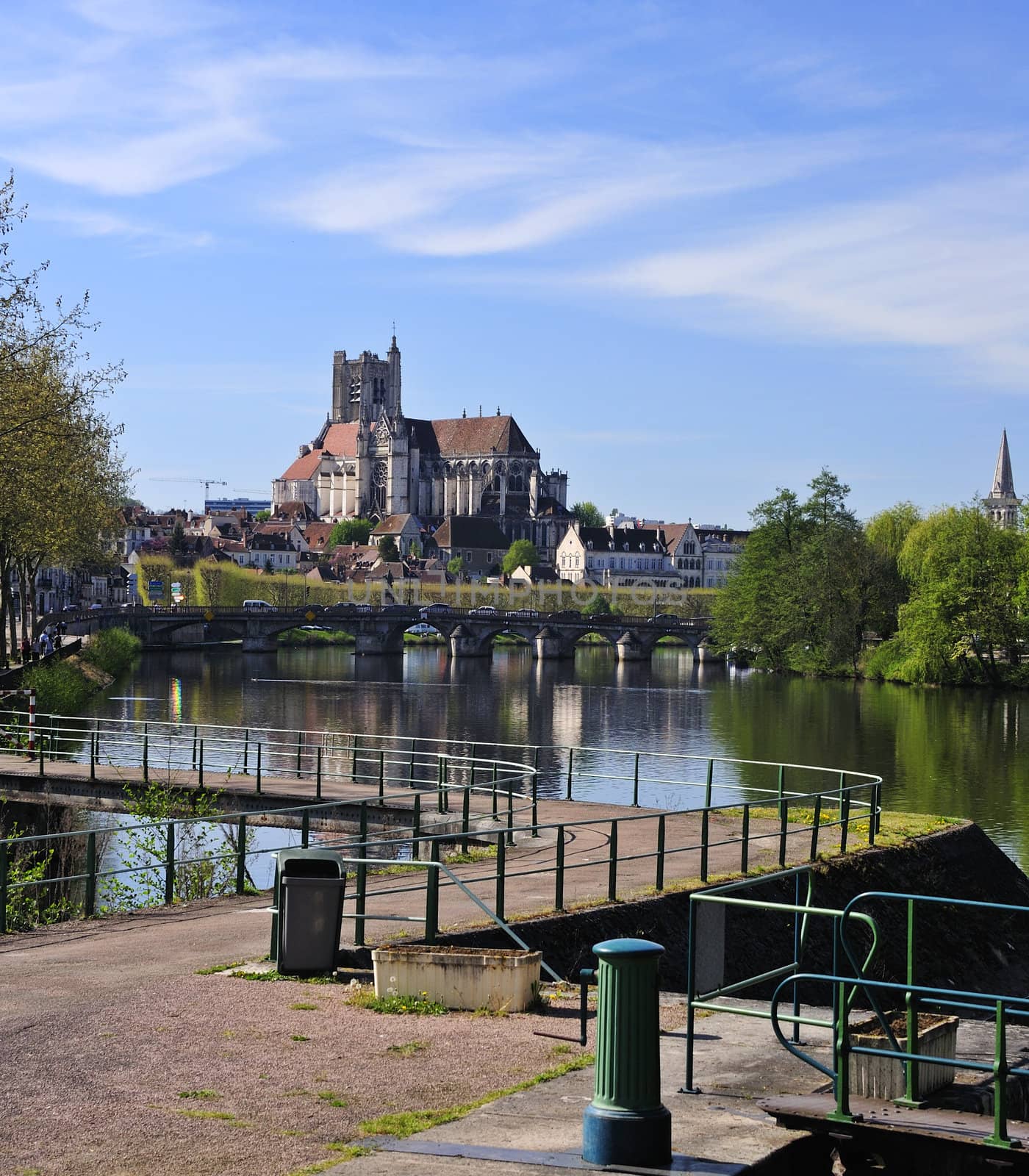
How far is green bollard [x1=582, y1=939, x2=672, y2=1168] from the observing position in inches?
287

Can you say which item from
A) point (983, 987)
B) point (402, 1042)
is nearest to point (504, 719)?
point (983, 987)

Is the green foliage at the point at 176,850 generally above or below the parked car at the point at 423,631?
below

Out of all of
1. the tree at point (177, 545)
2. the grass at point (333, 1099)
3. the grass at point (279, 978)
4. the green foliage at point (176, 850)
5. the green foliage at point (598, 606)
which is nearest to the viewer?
the grass at point (333, 1099)

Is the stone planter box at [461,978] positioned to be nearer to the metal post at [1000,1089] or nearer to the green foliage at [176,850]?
the metal post at [1000,1089]

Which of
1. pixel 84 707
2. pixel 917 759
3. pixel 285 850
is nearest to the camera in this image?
pixel 285 850

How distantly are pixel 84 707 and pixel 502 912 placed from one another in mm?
41925

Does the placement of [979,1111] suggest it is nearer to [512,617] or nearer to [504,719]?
[504,719]

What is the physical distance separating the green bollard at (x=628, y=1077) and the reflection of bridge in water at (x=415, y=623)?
319 feet

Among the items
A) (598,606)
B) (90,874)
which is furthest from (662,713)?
(598,606)

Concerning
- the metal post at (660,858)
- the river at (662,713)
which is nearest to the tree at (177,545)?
the river at (662,713)

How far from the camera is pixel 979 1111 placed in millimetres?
8469

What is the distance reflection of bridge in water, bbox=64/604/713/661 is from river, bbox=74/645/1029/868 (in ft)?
14.5

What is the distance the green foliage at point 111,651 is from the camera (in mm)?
69312

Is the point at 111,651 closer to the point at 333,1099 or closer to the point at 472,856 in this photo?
the point at 472,856
